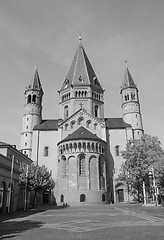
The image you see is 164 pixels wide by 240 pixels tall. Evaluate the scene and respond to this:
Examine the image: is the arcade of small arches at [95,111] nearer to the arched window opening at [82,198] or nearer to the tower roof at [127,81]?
the tower roof at [127,81]

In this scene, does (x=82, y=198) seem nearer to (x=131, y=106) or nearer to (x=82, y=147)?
(x=82, y=147)

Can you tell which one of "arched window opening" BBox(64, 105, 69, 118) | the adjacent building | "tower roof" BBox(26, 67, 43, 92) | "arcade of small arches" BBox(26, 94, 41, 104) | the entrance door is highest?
"tower roof" BBox(26, 67, 43, 92)

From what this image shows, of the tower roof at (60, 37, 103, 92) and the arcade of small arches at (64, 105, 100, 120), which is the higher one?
the tower roof at (60, 37, 103, 92)

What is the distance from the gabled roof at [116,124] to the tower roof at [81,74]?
10.6 metres

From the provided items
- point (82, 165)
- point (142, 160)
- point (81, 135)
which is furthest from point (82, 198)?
point (142, 160)

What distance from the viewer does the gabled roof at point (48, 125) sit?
62.3 meters

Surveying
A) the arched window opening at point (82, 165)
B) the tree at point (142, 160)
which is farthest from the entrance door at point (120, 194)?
the arched window opening at point (82, 165)

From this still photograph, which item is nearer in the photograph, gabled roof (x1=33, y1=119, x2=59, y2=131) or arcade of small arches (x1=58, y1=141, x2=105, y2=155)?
arcade of small arches (x1=58, y1=141, x2=105, y2=155)

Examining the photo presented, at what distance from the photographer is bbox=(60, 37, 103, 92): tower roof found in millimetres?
68812

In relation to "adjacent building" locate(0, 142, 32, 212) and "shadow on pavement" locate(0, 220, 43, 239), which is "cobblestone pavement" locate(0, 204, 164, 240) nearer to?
"shadow on pavement" locate(0, 220, 43, 239)

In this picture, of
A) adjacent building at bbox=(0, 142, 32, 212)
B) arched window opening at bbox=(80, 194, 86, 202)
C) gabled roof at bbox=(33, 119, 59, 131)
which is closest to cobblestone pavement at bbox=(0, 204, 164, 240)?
adjacent building at bbox=(0, 142, 32, 212)

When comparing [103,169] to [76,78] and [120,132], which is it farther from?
[76,78]

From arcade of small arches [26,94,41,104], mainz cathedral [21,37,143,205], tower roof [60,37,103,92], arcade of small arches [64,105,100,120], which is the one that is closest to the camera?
mainz cathedral [21,37,143,205]

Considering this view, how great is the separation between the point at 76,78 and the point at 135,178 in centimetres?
3833
